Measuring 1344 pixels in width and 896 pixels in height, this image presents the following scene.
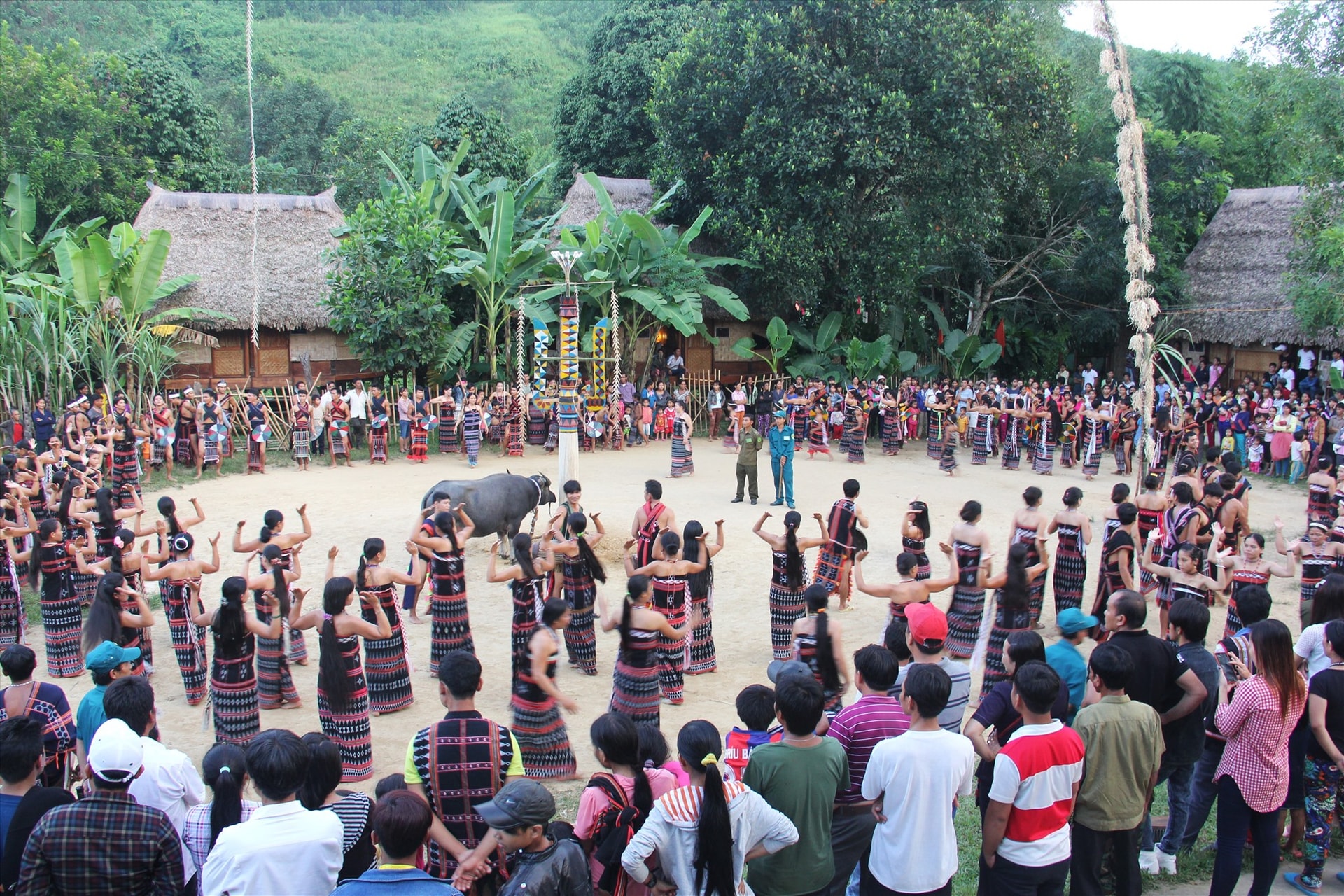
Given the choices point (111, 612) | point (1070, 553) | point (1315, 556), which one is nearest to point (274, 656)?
point (111, 612)

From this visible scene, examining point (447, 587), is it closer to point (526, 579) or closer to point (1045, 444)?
point (526, 579)

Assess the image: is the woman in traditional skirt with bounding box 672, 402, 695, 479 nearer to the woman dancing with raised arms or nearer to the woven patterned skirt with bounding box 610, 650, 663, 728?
the woven patterned skirt with bounding box 610, 650, 663, 728

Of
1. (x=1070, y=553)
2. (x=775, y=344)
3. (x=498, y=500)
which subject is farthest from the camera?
(x=775, y=344)

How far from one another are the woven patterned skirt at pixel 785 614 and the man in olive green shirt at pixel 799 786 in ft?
15.3

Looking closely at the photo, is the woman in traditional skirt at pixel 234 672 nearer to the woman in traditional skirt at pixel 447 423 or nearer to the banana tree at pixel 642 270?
the woman in traditional skirt at pixel 447 423

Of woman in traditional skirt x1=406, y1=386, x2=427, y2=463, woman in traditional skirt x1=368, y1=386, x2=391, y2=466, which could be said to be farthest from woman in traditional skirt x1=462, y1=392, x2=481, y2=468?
woman in traditional skirt x1=368, y1=386, x2=391, y2=466

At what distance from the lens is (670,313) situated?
20.2 metres

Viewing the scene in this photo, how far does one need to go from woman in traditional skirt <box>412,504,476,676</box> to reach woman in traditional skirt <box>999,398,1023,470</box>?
1251 centimetres

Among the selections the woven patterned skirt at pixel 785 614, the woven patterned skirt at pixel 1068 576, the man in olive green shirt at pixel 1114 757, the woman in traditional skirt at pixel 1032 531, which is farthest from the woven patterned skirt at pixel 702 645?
the man in olive green shirt at pixel 1114 757

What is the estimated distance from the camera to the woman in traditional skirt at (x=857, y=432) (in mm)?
19000

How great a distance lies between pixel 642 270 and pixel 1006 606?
1371 centimetres

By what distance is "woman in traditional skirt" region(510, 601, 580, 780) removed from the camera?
6.55 metres

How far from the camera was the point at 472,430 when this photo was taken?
18250 millimetres

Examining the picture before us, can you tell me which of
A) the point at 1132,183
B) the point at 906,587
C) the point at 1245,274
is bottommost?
the point at 906,587
